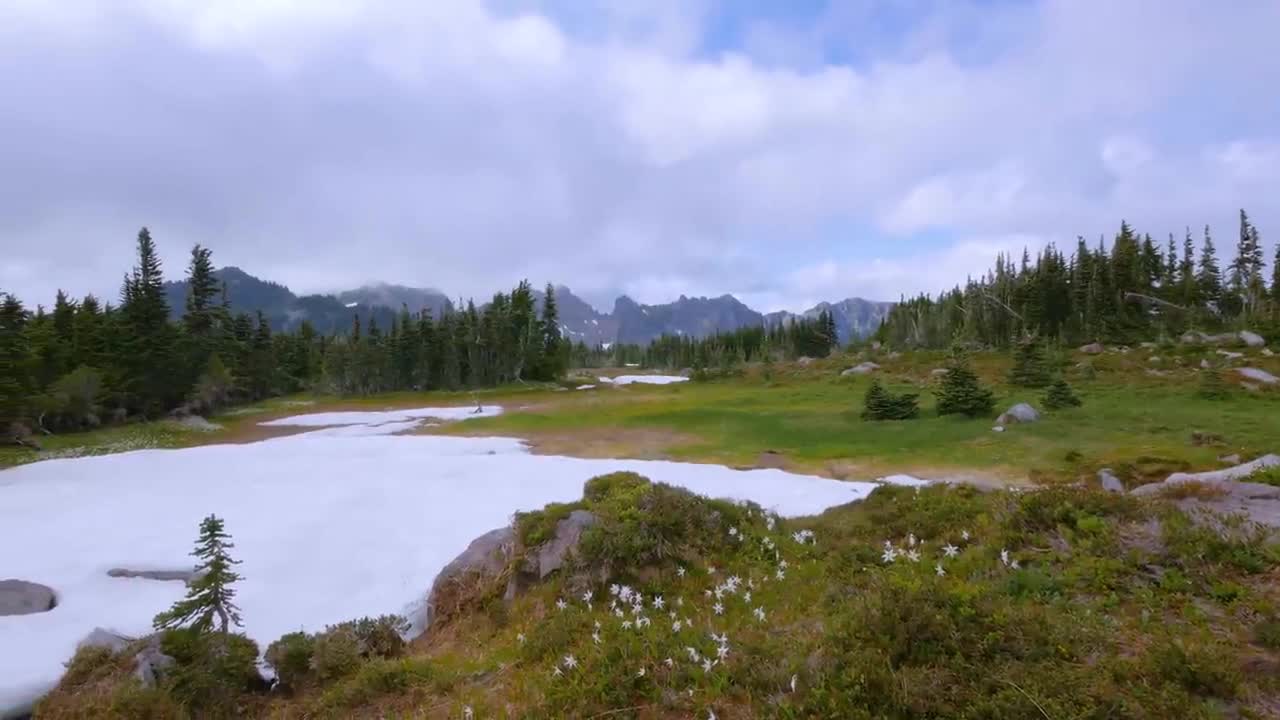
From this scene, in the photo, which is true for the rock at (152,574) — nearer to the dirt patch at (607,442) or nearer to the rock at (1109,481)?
the dirt patch at (607,442)

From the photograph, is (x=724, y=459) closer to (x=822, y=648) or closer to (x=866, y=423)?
(x=866, y=423)

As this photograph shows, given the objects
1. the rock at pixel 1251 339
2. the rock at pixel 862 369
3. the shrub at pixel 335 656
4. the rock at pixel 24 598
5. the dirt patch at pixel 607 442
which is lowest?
the dirt patch at pixel 607 442

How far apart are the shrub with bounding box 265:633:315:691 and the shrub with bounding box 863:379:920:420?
30.6 metres

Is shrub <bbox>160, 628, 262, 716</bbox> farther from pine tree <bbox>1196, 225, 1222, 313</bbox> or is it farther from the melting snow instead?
pine tree <bbox>1196, 225, 1222, 313</bbox>

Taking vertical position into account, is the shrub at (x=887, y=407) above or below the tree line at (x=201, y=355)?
below

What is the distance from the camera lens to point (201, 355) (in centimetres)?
4838

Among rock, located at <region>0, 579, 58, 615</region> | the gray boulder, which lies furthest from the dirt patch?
the gray boulder

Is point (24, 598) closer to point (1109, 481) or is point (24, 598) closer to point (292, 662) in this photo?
point (292, 662)

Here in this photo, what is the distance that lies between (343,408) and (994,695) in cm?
5758

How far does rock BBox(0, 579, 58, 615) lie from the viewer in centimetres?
1069

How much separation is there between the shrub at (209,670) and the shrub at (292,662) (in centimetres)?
35

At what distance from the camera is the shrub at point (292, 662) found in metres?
7.66

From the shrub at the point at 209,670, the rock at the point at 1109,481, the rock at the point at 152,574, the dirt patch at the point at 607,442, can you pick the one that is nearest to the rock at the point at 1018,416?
the rock at the point at 1109,481

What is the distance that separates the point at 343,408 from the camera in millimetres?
53000
